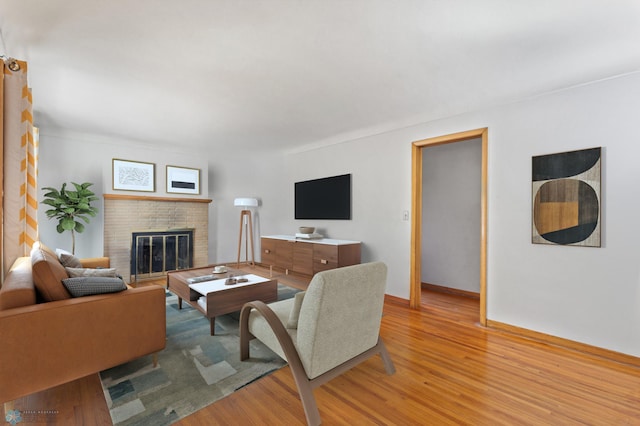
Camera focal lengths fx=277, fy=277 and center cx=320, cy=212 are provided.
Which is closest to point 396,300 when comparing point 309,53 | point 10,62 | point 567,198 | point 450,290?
point 450,290

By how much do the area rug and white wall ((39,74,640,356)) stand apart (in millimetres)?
2217

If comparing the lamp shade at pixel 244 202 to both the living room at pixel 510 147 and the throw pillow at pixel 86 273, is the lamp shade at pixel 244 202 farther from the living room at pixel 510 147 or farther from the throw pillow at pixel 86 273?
the throw pillow at pixel 86 273

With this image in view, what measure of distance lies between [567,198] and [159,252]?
18.1ft

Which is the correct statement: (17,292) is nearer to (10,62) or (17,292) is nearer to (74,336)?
(74,336)

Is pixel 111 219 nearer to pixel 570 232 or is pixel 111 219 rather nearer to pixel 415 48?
pixel 415 48

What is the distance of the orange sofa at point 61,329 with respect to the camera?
1437mm

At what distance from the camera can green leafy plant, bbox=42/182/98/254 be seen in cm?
365

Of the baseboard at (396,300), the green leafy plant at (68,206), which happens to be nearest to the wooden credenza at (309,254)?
Result: the baseboard at (396,300)

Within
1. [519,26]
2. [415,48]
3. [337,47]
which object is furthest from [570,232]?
[337,47]

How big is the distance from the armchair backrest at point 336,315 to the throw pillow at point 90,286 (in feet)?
4.17

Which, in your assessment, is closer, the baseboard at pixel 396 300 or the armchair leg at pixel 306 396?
the armchair leg at pixel 306 396

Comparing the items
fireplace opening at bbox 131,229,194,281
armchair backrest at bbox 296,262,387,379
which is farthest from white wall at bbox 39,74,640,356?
armchair backrest at bbox 296,262,387,379

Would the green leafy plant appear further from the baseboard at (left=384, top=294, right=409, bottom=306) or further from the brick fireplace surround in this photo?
the baseboard at (left=384, top=294, right=409, bottom=306)

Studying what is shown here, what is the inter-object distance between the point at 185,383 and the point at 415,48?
9.19 feet
